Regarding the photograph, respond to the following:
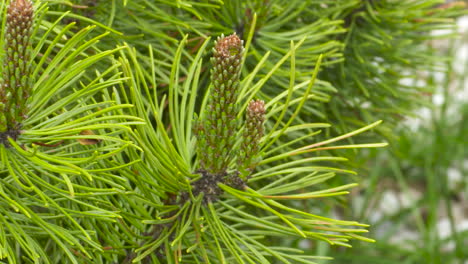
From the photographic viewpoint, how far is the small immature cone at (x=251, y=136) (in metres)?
0.48

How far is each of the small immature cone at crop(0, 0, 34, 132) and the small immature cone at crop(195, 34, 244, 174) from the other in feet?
0.43

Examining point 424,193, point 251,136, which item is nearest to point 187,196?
point 251,136

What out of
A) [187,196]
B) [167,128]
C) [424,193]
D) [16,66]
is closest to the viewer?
[16,66]

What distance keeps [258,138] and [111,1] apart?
263 millimetres

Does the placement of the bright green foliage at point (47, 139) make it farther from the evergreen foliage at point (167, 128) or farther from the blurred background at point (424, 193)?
the blurred background at point (424, 193)

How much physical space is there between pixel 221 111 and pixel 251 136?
0.11 ft

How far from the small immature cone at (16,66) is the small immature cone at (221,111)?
13cm

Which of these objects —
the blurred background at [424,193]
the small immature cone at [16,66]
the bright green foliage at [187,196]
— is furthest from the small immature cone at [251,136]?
the blurred background at [424,193]

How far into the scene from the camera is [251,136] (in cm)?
50

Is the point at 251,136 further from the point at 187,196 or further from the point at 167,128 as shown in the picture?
the point at 167,128

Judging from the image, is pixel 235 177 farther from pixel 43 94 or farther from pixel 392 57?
pixel 392 57

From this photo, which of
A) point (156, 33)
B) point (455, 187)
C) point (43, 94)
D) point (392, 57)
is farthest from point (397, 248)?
point (43, 94)

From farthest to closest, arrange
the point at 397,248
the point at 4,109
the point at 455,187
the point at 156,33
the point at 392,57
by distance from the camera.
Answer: the point at 455,187 < the point at 397,248 < the point at 392,57 < the point at 156,33 < the point at 4,109

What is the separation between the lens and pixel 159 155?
1.67 feet
